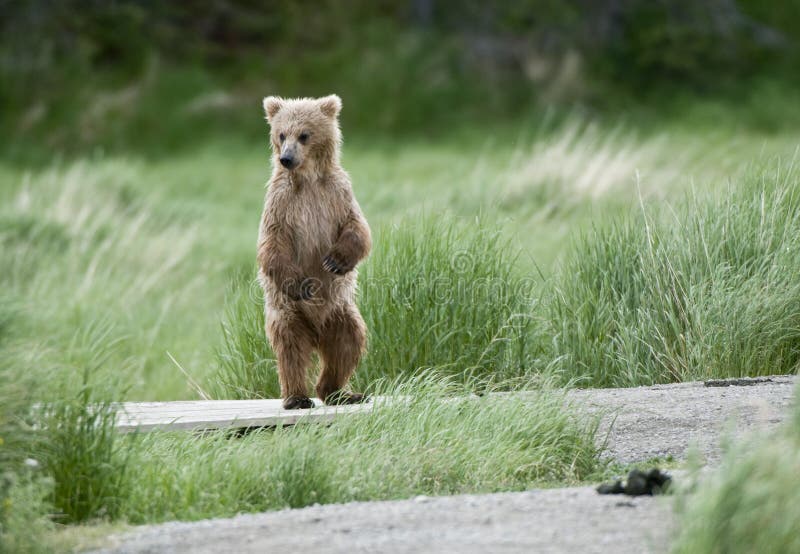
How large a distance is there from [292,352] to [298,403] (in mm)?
263

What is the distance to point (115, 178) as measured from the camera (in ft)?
46.8

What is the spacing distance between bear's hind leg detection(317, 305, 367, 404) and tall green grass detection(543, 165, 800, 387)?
64.0 inches

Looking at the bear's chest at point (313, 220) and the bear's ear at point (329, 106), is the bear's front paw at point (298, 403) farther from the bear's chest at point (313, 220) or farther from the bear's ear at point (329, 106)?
the bear's ear at point (329, 106)

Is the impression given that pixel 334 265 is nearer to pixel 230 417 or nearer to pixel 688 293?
pixel 230 417

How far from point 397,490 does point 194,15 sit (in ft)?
57.7

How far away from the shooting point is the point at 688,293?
726 centimetres

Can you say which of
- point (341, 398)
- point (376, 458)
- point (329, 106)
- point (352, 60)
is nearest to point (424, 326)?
point (341, 398)

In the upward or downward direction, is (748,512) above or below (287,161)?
below

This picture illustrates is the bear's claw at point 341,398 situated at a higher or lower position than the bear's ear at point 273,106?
lower

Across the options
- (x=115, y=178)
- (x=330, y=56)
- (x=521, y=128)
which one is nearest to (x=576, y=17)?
(x=521, y=128)

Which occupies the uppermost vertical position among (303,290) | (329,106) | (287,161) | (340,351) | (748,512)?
(329,106)

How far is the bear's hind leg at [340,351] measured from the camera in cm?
588

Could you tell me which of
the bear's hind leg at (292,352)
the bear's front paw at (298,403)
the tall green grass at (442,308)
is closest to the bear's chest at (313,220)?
the bear's hind leg at (292,352)

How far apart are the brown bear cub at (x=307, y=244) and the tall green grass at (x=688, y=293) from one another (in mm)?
1811
